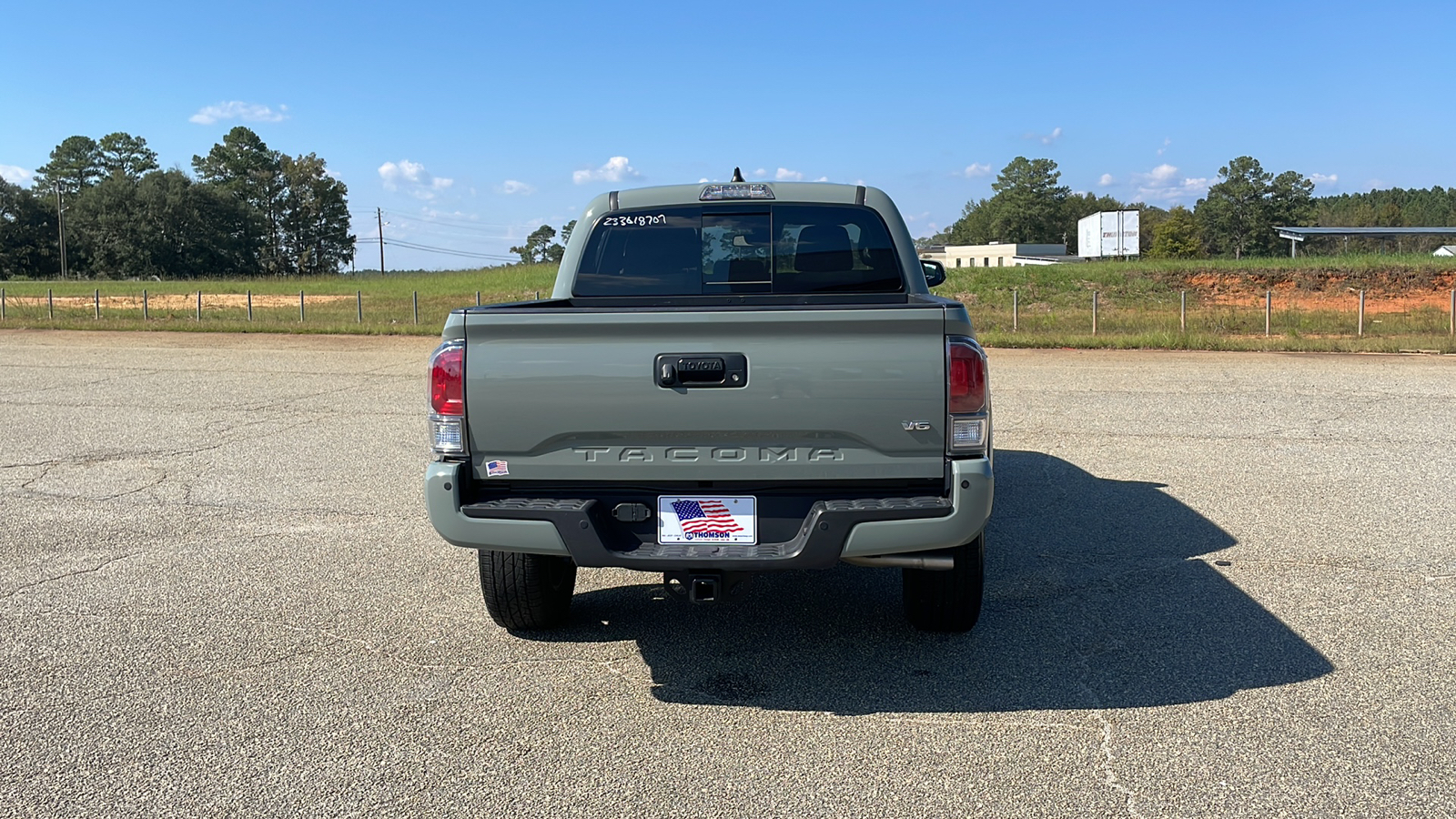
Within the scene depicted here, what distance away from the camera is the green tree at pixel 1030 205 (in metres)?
128

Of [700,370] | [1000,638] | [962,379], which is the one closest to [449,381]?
[700,370]

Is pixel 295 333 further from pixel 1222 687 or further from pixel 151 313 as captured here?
pixel 1222 687

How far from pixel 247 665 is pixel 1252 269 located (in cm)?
4722

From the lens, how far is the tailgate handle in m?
3.76

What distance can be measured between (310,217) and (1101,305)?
9073cm

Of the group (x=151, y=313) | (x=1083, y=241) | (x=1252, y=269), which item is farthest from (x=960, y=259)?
(x=151, y=313)

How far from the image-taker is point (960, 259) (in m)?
104

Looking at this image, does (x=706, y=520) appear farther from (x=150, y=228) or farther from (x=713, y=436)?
(x=150, y=228)

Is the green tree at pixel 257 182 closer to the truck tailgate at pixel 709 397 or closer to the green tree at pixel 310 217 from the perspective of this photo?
the green tree at pixel 310 217

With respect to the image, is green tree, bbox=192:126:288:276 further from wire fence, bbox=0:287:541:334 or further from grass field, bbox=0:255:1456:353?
wire fence, bbox=0:287:541:334

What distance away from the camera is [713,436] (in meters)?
3.82

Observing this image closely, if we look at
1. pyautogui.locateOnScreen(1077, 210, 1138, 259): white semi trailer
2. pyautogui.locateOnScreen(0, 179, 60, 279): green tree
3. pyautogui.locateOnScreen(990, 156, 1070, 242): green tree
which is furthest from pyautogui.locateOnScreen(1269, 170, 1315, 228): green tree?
pyautogui.locateOnScreen(0, 179, 60, 279): green tree

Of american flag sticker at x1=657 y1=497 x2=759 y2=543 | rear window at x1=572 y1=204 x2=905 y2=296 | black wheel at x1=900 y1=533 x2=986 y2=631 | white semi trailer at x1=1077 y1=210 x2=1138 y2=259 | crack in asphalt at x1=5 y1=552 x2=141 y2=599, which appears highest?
white semi trailer at x1=1077 y1=210 x2=1138 y2=259

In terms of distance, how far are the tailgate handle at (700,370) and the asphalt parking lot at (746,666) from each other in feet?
3.86
